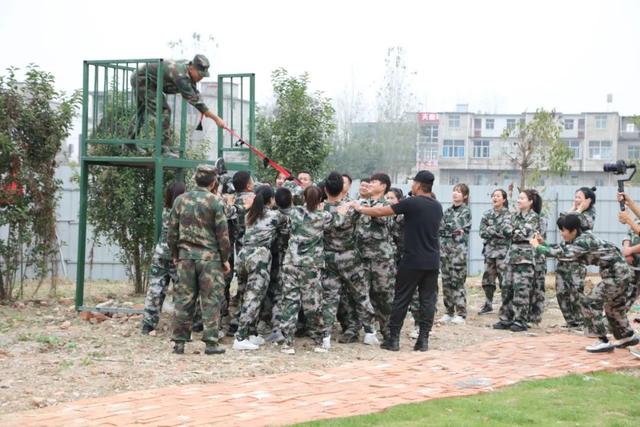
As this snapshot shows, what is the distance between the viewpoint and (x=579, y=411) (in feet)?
22.8

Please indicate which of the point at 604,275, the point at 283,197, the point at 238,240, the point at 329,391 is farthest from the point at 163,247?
the point at 604,275

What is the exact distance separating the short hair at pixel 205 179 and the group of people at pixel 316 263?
12 mm

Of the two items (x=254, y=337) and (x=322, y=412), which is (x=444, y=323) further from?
(x=322, y=412)

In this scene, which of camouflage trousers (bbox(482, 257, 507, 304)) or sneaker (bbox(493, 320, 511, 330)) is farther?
camouflage trousers (bbox(482, 257, 507, 304))

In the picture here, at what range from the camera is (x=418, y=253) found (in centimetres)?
975

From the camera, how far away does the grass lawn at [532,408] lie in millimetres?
6473

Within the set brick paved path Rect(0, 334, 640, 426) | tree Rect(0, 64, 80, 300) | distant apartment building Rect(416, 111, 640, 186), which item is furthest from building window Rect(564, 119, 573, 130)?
brick paved path Rect(0, 334, 640, 426)

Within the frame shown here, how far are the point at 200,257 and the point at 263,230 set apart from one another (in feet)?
3.23

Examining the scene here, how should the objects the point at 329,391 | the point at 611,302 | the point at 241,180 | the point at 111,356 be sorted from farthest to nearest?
1. the point at 241,180
2. the point at 611,302
3. the point at 111,356
4. the point at 329,391

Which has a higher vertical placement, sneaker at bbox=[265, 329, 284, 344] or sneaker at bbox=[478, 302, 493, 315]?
sneaker at bbox=[265, 329, 284, 344]

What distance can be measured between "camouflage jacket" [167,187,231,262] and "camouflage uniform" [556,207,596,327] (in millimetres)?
5132

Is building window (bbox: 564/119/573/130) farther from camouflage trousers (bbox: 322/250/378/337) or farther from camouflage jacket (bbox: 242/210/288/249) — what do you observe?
camouflage jacket (bbox: 242/210/288/249)

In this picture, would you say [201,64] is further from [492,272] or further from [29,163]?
[492,272]

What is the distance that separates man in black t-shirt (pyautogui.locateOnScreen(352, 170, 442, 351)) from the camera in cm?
973
